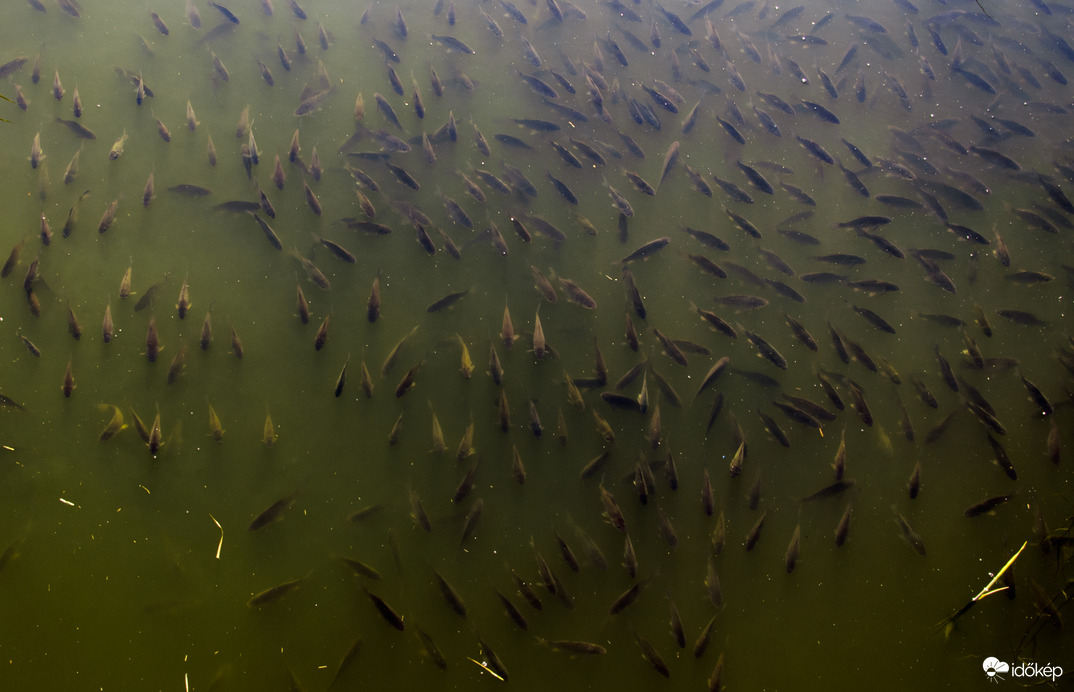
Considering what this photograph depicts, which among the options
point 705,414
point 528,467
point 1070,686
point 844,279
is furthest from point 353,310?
point 1070,686

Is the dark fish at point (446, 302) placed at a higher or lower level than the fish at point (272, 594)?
higher

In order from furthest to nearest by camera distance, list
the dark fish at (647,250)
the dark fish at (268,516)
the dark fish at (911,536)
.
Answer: the dark fish at (647,250)
the dark fish at (911,536)
the dark fish at (268,516)

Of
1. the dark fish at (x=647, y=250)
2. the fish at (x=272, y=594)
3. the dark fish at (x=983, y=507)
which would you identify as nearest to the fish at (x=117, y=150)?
the fish at (x=272, y=594)

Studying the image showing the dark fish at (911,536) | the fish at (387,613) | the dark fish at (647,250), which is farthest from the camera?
the dark fish at (647,250)

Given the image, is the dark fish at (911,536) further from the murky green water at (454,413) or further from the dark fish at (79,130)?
the dark fish at (79,130)

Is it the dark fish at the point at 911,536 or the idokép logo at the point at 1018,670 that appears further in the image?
the dark fish at the point at 911,536

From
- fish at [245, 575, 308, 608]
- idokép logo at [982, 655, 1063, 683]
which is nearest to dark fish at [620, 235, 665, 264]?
fish at [245, 575, 308, 608]

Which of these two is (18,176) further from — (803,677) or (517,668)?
(803,677)

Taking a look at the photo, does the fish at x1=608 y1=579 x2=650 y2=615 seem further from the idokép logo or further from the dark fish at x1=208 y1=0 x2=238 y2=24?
the dark fish at x1=208 y1=0 x2=238 y2=24

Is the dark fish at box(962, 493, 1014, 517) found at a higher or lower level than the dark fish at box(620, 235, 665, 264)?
lower
